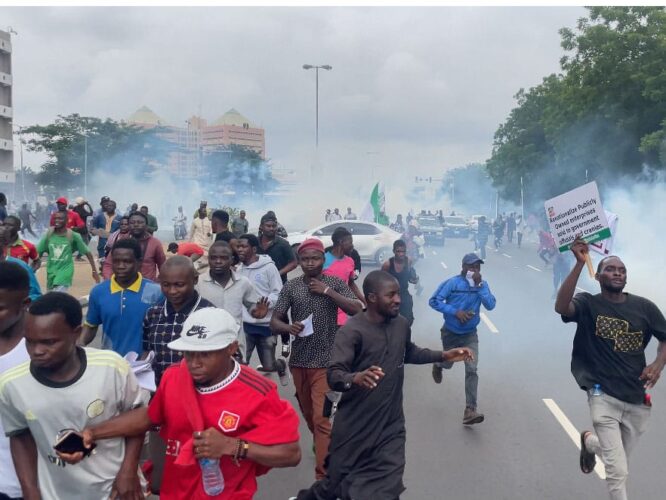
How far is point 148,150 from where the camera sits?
2953 inches

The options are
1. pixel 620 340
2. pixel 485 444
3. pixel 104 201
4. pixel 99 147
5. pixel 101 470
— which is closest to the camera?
pixel 101 470

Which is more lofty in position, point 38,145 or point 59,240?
point 38,145

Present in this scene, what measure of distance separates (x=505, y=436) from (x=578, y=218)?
2.13 m

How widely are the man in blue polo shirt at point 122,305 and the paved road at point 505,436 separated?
4.85ft

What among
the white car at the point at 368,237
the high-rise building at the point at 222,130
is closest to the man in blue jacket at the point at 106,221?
the white car at the point at 368,237

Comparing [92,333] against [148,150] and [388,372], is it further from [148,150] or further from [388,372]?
[148,150]

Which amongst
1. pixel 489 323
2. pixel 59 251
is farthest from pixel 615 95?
pixel 59 251

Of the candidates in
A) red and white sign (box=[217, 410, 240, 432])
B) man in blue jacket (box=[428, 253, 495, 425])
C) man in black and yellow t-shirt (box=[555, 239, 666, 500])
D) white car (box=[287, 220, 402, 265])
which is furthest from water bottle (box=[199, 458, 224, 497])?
white car (box=[287, 220, 402, 265])

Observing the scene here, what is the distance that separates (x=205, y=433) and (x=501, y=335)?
413 inches

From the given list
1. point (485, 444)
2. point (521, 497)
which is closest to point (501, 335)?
point (485, 444)

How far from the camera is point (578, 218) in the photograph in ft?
19.8

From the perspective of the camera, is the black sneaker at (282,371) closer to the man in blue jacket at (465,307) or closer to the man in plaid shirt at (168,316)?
the man in blue jacket at (465,307)

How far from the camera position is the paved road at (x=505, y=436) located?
5707 millimetres

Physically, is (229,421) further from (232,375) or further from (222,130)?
(222,130)
